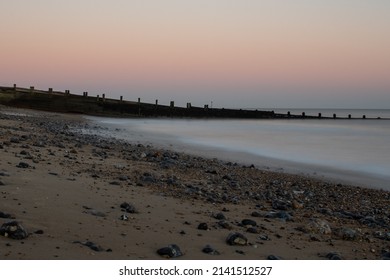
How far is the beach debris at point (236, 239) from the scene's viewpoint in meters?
4.49

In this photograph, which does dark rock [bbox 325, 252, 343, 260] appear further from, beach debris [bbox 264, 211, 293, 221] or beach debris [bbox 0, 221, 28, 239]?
beach debris [bbox 0, 221, 28, 239]

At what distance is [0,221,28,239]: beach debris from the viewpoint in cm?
383

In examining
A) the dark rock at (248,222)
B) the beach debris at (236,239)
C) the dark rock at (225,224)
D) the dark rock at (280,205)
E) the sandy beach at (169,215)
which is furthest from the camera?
the dark rock at (280,205)

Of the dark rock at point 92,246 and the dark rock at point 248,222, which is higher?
the dark rock at point 92,246

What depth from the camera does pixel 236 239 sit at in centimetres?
451

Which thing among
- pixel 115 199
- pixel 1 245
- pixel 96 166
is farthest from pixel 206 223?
pixel 96 166

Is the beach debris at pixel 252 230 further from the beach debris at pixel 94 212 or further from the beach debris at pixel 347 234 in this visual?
the beach debris at pixel 94 212

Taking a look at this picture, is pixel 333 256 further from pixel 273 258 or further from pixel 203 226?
pixel 203 226

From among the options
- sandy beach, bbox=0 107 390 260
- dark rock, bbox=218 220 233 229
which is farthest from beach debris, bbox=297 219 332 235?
dark rock, bbox=218 220 233 229

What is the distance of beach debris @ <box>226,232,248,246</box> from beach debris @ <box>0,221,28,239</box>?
2.04 meters

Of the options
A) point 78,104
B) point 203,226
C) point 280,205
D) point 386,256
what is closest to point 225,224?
point 203,226

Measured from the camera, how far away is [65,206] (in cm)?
521

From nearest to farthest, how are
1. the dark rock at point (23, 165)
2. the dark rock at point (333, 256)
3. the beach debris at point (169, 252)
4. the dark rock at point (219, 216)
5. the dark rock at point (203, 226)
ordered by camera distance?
1. the beach debris at point (169, 252)
2. the dark rock at point (333, 256)
3. the dark rock at point (203, 226)
4. the dark rock at point (219, 216)
5. the dark rock at point (23, 165)

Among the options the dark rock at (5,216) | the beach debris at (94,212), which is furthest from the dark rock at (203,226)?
the dark rock at (5,216)
